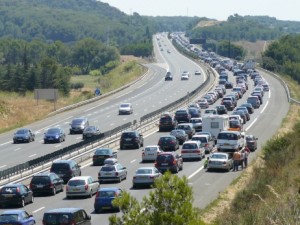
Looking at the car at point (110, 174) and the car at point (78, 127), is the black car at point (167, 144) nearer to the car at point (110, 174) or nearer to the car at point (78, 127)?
the car at point (110, 174)

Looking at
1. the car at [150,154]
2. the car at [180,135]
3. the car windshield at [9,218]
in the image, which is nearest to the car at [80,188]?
the car windshield at [9,218]

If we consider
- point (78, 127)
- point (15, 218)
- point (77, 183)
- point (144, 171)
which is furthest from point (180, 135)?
point (15, 218)

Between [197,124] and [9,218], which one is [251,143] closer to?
[197,124]

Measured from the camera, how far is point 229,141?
55125mm

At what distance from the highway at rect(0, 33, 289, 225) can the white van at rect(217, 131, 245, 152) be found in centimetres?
121

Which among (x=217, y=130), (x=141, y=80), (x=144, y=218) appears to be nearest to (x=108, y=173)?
(x=217, y=130)

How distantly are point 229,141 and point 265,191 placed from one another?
61.2ft

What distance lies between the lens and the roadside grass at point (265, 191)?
2523cm

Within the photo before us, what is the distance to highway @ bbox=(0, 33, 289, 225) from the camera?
38.8 metres

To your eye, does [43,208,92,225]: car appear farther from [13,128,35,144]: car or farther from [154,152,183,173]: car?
[13,128,35,144]: car

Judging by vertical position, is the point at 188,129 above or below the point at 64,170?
below

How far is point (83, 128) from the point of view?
7125 cm

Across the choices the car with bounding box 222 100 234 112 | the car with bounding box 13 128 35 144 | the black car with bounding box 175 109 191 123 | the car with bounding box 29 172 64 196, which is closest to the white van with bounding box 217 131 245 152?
the car with bounding box 13 128 35 144

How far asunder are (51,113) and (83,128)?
52.9 ft
